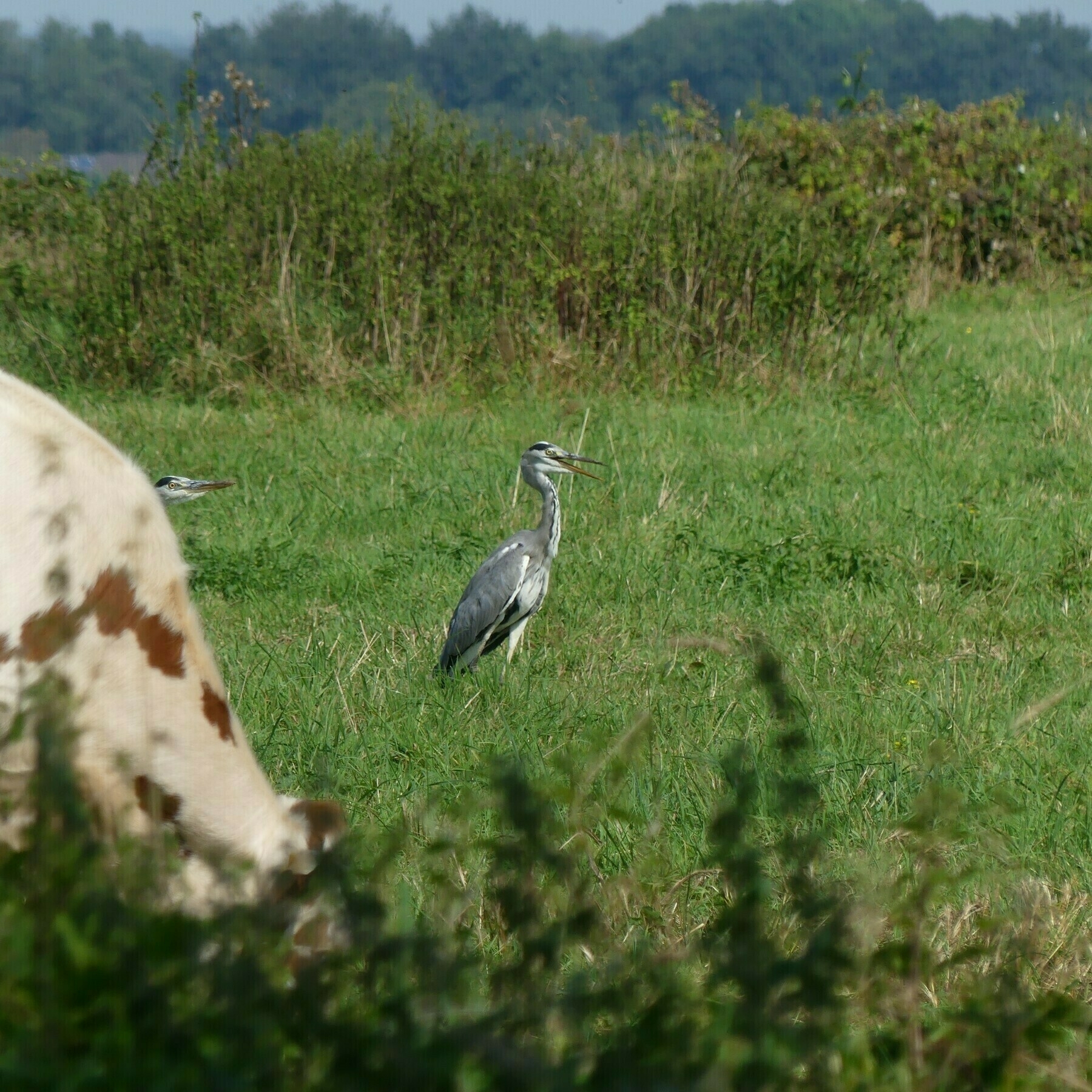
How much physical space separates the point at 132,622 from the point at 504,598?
270 centimetres

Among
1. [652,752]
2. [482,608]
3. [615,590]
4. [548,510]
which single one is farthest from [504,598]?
[652,752]

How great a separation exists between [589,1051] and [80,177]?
1278cm

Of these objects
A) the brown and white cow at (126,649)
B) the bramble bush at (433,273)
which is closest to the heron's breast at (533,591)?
the brown and white cow at (126,649)

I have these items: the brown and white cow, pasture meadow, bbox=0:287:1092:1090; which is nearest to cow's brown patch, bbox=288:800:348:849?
the brown and white cow

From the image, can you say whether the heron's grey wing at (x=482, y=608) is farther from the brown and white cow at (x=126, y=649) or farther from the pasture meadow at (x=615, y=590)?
the brown and white cow at (x=126, y=649)

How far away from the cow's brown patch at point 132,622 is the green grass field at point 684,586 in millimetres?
933

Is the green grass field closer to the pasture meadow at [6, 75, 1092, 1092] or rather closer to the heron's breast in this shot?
the pasture meadow at [6, 75, 1092, 1092]

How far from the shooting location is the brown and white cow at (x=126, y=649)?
2.57 meters

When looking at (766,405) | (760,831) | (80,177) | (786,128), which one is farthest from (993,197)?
(760,831)

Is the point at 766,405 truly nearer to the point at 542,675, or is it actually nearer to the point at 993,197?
the point at 542,675

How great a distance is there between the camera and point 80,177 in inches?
506

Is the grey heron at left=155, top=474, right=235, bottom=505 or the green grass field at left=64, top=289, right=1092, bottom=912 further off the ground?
the grey heron at left=155, top=474, right=235, bottom=505

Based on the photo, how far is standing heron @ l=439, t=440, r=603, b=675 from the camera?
17.4ft

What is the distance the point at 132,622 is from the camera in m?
2.69
